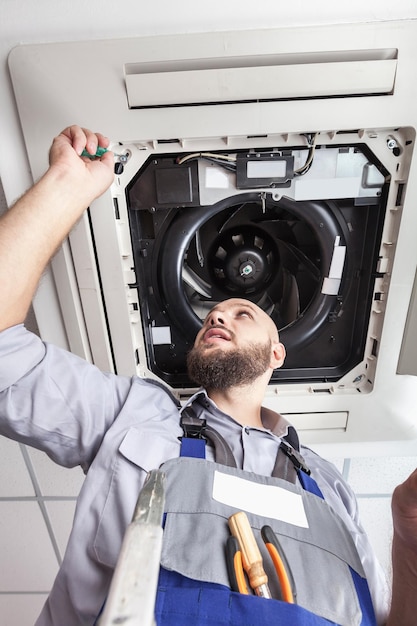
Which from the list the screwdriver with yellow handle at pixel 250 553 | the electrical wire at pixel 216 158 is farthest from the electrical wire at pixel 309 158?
the screwdriver with yellow handle at pixel 250 553

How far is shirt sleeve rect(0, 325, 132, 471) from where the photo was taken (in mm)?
709

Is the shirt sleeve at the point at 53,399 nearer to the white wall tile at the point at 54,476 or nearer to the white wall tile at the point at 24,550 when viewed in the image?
the white wall tile at the point at 54,476

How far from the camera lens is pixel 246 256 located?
44.8 inches

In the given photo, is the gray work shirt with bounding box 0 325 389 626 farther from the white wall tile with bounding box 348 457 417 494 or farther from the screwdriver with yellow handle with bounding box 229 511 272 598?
the white wall tile with bounding box 348 457 417 494

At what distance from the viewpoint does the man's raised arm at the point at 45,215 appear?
605 mm

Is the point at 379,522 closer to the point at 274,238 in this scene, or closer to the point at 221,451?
the point at 221,451

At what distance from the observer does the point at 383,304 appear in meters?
0.95

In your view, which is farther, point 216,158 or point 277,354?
point 277,354

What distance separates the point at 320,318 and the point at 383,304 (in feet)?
0.58

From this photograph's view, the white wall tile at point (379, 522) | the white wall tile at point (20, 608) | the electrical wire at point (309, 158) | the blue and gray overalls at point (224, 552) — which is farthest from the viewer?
the white wall tile at point (20, 608)

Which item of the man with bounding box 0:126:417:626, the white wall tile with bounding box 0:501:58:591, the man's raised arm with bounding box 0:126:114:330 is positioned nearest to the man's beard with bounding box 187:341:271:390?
the man with bounding box 0:126:417:626

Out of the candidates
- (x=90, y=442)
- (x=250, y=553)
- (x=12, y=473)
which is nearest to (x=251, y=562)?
(x=250, y=553)

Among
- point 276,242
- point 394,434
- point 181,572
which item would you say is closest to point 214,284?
point 276,242

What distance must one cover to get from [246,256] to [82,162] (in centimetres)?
57
